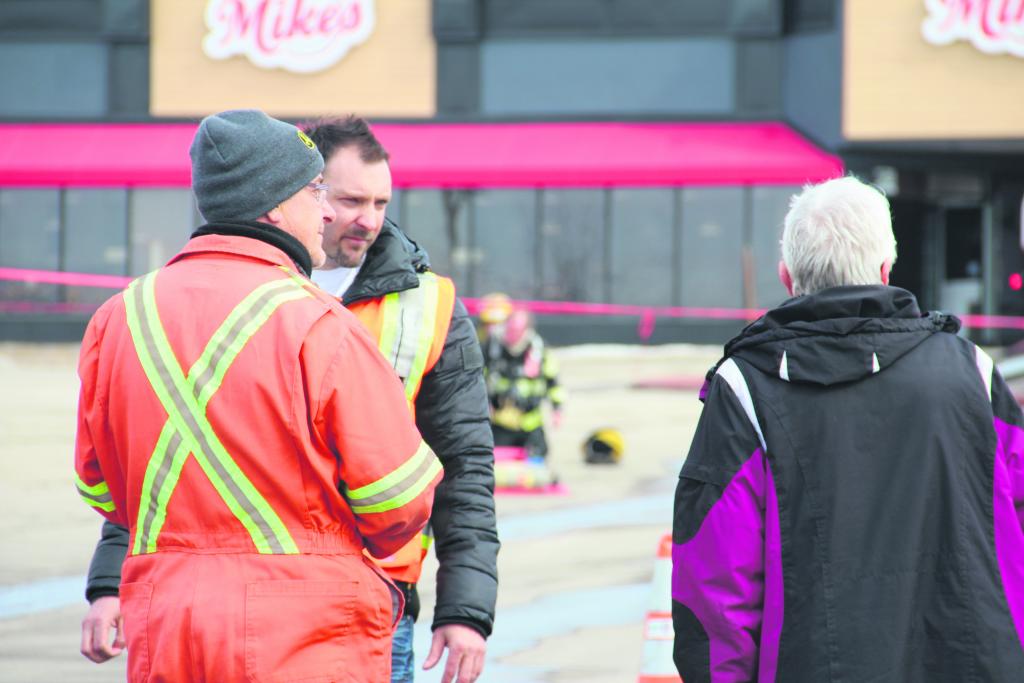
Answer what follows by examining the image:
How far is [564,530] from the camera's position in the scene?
9.45 m

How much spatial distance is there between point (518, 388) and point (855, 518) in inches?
379

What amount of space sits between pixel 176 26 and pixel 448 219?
5946mm

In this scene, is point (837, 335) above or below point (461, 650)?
above

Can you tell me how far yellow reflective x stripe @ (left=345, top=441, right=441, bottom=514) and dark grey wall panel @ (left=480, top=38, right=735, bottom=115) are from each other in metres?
21.7

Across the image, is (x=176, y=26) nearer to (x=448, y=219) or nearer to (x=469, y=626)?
(x=448, y=219)

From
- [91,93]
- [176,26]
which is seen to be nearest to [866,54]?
[176,26]

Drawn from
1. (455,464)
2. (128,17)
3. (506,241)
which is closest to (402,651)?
(455,464)

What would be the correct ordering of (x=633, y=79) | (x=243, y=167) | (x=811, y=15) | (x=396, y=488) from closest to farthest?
(x=396, y=488), (x=243, y=167), (x=811, y=15), (x=633, y=79)

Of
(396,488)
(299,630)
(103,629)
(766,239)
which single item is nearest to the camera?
(299,630)

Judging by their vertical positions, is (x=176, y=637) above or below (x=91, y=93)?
below

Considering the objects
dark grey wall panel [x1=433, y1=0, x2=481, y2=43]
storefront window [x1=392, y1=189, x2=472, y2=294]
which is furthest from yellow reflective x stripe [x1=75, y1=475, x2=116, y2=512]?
dark grey wall panel [x1=433, y1=0, x2=481, y2=43]

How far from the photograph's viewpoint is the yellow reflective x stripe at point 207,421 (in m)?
2.17

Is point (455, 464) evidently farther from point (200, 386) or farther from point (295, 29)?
point (295, 29)

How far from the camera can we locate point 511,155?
22953 mm
